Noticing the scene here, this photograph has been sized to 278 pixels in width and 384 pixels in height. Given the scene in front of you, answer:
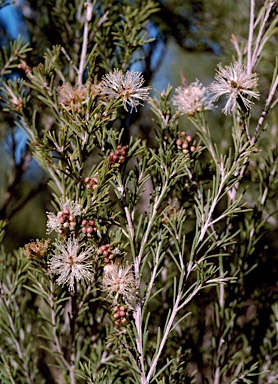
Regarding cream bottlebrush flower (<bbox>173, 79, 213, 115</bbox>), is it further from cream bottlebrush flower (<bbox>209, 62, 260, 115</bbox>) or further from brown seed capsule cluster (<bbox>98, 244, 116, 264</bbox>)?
brown seed capsule cluster (<bbox>98, 244, 116, 264</bbox>)

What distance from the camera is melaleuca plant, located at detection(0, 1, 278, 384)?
0.43 meters

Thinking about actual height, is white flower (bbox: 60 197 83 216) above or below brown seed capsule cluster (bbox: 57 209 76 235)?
above

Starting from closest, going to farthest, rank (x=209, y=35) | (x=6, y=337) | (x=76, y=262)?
(x=76, y=262) < (x=6, y=337) < (x=209, y=35)

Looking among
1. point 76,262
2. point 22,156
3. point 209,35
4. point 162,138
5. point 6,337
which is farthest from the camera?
point 209,35

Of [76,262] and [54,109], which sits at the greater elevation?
[54,109]

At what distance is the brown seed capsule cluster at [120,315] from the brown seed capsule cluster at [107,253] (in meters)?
0.04

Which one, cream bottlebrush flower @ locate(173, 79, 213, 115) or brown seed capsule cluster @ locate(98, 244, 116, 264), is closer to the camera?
brown seed capsule cluster @ locate(98, 244, 116, 264)

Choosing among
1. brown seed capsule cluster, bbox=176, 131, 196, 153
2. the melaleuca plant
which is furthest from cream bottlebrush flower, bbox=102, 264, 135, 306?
brown seed capsule cluster, bbox=176, 131, 196, 153

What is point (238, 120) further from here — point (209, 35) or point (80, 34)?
point (209, 35)

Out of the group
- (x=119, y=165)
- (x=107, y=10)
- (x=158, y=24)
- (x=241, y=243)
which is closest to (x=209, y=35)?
(x=158, y=24)

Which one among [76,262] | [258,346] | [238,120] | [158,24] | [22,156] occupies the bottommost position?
[258,346]

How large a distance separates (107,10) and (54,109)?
9.4 inches

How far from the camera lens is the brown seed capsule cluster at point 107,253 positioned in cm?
42

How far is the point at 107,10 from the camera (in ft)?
2.29
